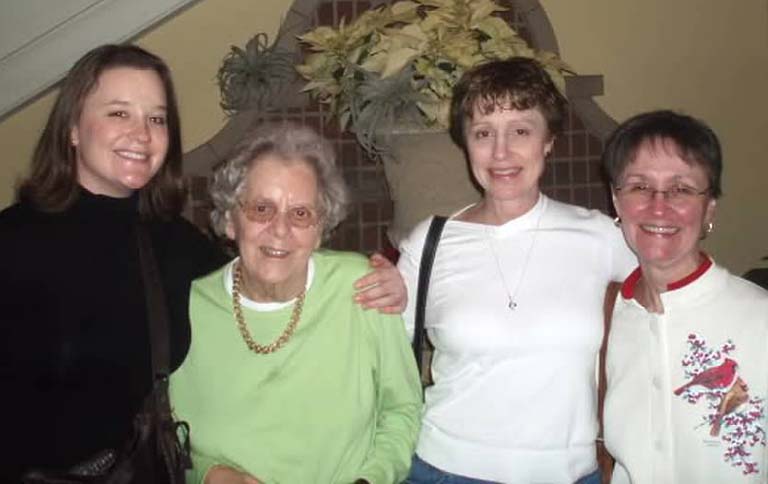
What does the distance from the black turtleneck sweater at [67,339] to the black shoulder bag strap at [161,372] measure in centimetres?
3

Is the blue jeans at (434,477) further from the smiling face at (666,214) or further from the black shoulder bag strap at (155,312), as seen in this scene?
the black shoulder bag strap at (155,312)

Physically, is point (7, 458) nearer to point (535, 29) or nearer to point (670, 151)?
point (670, 151)

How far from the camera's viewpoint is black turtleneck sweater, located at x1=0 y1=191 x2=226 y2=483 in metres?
1.53

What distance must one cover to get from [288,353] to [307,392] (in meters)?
0.09

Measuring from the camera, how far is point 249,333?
1.66m

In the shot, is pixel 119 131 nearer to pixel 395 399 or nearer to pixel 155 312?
pixel 155 312

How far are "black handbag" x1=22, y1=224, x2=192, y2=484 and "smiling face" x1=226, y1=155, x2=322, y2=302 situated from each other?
221mm

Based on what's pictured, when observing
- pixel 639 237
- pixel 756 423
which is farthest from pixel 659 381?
pixel 639 237

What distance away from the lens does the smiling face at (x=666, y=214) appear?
1.59 meters

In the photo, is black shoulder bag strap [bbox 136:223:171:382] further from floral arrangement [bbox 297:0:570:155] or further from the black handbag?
floral arrangement [bbox 297:0:570:155]

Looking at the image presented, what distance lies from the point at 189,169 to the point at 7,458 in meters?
1.55

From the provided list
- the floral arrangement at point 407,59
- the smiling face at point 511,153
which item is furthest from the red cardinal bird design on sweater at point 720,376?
the floral arrangement at point 407,59

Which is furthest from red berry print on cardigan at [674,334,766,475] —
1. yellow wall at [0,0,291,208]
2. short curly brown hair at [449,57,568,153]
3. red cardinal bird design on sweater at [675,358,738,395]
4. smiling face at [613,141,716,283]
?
yellow wall at [0,0,291,208]

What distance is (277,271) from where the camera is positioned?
1.64m
